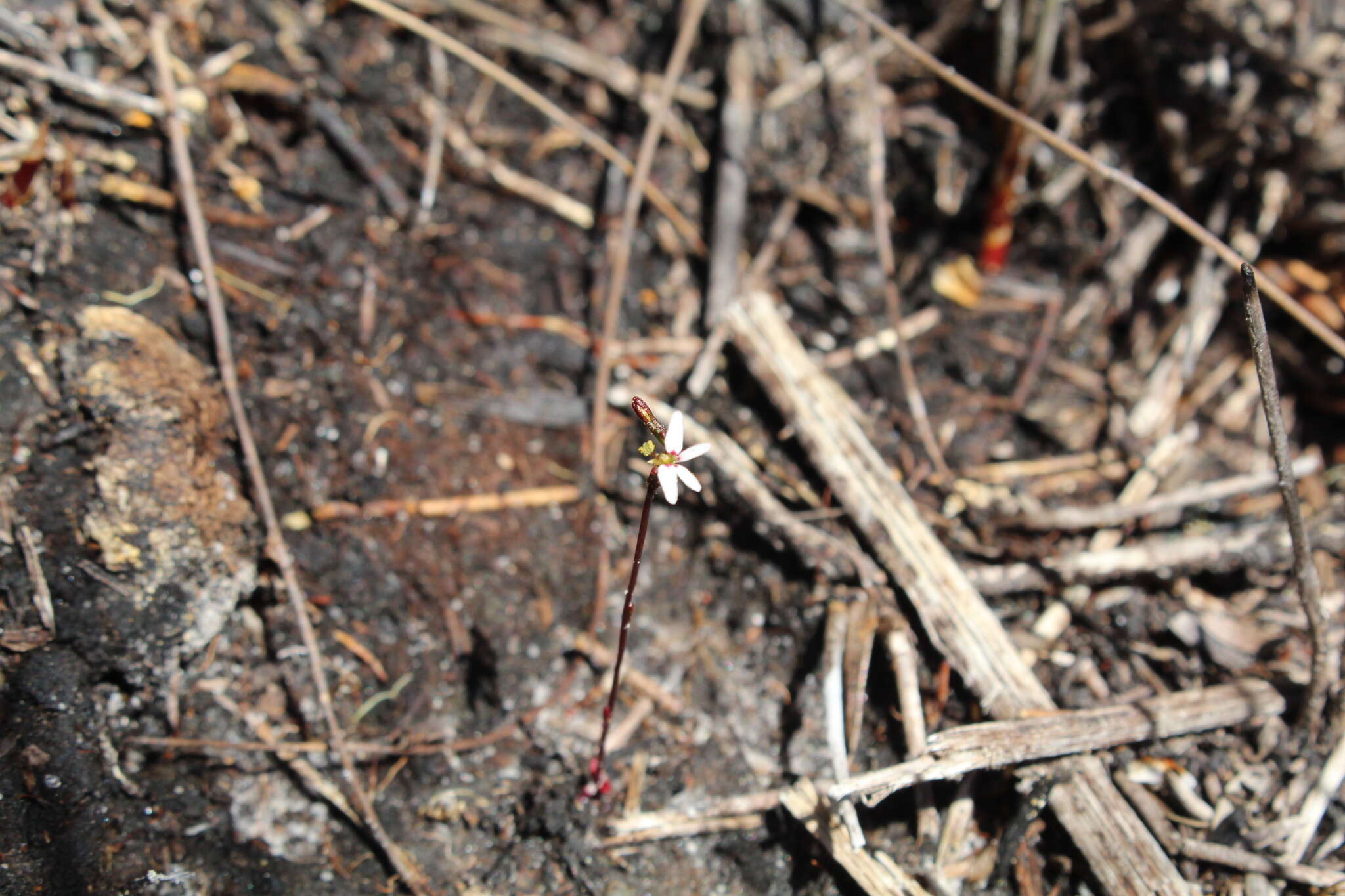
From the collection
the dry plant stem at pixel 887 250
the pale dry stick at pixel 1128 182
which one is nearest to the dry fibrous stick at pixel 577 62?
the dry plant stem at pixel 887 250

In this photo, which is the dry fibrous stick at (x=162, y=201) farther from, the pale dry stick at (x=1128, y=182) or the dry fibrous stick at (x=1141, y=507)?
the dry fibrous stick at (x=1141, y=507)

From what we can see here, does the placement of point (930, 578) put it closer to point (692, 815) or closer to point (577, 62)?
point (692, 815)

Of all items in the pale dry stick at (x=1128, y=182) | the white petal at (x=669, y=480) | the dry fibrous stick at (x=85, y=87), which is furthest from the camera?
the dry fibrous stick at (x=85, y=87)

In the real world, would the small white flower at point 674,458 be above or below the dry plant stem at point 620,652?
above

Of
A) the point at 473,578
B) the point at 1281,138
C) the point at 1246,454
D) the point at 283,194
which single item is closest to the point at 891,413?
the point at 1246,454

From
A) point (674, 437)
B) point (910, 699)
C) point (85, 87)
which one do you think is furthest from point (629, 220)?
point (910, 699)

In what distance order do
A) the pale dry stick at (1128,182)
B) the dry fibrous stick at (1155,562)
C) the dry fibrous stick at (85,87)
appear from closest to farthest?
the pale dry stick at (1128,182)
the dry fibrous stick at (85,87)
the dry fibrous stick at (1155,562)
